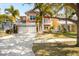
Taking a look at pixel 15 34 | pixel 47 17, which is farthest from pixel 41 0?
pixel 15 34

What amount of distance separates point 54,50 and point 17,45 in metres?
0.29

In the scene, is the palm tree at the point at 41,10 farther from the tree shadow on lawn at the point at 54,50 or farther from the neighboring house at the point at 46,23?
the tree shadow on lawn at the point at 54,50

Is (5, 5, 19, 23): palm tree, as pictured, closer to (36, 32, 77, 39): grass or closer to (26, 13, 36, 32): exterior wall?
(26, 13, 36, 32): exterior wall

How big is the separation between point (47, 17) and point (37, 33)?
15 cm

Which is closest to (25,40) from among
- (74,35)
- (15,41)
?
(15,41)

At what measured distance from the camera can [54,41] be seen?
2.22 meters

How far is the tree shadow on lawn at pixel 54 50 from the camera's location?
7.23 feet

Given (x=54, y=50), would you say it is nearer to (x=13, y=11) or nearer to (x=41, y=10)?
(x=41, y=10)

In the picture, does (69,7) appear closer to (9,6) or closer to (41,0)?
(41,0)

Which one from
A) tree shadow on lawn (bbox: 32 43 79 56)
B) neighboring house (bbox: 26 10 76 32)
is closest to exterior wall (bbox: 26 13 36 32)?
neighboring house (bbox: 26 10 76 32)

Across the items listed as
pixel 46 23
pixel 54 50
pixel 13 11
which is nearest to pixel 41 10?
pixel 46 23

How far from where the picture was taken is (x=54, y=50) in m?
2.21

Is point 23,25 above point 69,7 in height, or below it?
below

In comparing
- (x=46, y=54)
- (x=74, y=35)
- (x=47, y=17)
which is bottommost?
(x=46, y=54)
